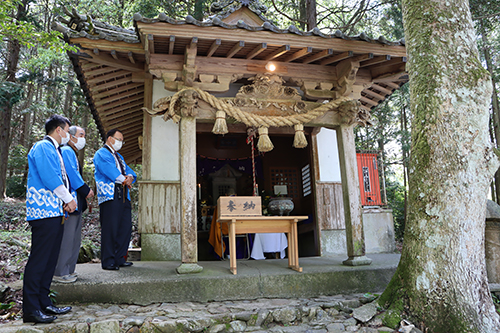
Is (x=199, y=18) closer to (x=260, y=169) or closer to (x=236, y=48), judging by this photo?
(x=260, y=169)

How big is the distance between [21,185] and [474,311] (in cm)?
1998

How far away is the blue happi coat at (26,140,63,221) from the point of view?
132 inches

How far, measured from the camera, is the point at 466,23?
377 cm

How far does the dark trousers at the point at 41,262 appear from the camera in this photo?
3.19 m

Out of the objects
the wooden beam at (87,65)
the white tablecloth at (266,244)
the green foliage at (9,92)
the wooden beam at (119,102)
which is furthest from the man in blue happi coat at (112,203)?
the green foliage at (9,92)

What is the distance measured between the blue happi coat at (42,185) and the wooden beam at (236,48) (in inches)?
111

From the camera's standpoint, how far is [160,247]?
5945mm

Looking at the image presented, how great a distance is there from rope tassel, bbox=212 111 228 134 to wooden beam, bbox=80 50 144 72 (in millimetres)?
1927

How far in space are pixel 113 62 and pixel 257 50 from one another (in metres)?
2.38

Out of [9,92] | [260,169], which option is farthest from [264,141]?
[9,92]

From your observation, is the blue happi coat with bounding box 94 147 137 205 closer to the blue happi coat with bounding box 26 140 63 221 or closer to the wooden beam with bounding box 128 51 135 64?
the blue happi coat with bounding box 26 140 63 221

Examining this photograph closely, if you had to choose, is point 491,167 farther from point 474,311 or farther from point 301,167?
point 301,167

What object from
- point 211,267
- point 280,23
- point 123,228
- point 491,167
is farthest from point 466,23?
point 280,23

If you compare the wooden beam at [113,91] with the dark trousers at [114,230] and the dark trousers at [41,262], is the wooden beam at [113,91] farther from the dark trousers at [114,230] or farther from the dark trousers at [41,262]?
the dark trousers at [41,262]
